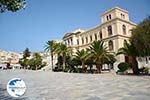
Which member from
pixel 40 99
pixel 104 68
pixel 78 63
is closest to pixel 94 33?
pixel 104 68

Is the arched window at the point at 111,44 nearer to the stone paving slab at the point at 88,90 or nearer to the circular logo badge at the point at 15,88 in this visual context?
the stone paving slab at the point at 88,90

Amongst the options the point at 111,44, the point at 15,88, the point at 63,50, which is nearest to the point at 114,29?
the point at 111,44

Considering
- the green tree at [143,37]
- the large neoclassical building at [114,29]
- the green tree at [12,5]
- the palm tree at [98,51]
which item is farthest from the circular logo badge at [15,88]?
the large neoclassical building at [114,29]

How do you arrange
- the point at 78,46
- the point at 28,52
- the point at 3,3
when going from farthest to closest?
the point at 28,52, the point at 78,46, the point at 3,3

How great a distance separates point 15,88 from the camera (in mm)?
5156

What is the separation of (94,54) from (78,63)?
420 inches

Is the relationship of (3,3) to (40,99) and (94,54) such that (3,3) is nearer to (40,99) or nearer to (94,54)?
(40,99)

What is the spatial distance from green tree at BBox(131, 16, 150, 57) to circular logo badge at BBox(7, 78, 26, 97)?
2398 centimetres

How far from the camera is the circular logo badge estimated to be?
506 centimetres

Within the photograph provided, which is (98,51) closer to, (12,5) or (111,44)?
(111,44)

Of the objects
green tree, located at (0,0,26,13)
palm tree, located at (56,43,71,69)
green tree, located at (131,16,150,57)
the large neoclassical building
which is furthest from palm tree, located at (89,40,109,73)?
green tree, located at (0,0,26,13)

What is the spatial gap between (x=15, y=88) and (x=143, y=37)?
24.4 metres

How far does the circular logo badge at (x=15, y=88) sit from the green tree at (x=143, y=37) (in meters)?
24.0

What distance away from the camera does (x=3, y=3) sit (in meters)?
8.59
